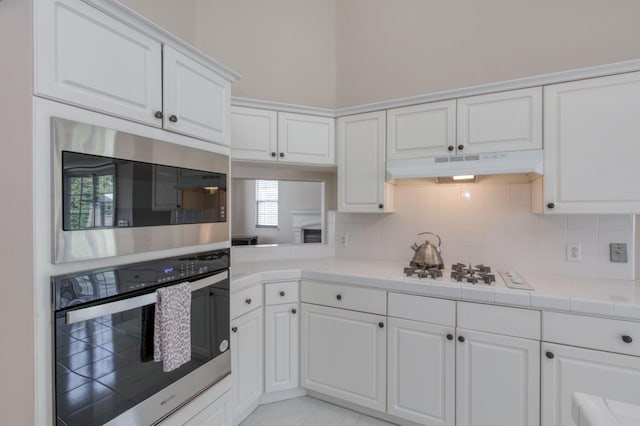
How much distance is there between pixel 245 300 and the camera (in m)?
2.01

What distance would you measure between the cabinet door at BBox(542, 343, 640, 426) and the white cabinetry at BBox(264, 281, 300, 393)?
1.49 m

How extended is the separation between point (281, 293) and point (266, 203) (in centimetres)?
83

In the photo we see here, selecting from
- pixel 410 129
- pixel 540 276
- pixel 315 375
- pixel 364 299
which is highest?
pixel 410 129

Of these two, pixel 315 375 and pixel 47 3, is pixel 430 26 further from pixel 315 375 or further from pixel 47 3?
pixel 315 375

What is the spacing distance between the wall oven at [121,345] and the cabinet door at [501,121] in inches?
69.7

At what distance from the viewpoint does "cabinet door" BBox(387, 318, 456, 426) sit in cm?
185

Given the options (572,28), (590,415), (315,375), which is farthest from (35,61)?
(572,28)

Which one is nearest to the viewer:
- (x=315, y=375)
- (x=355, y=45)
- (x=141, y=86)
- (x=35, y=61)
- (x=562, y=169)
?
(x=35, y=61)

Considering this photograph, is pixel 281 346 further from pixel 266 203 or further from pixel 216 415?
pixel 266 203

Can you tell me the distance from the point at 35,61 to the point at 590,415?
1.63 meters

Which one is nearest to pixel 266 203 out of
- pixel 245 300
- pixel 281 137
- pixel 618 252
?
pixel 281 137

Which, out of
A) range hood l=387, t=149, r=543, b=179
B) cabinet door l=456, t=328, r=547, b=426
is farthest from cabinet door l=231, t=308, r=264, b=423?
range hood l=387, t=149, r=543, b=179

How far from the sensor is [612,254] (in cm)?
199

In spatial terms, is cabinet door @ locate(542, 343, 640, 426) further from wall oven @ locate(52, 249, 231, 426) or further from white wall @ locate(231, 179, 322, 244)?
white wall @ locate(231, 179, 322, 244)
